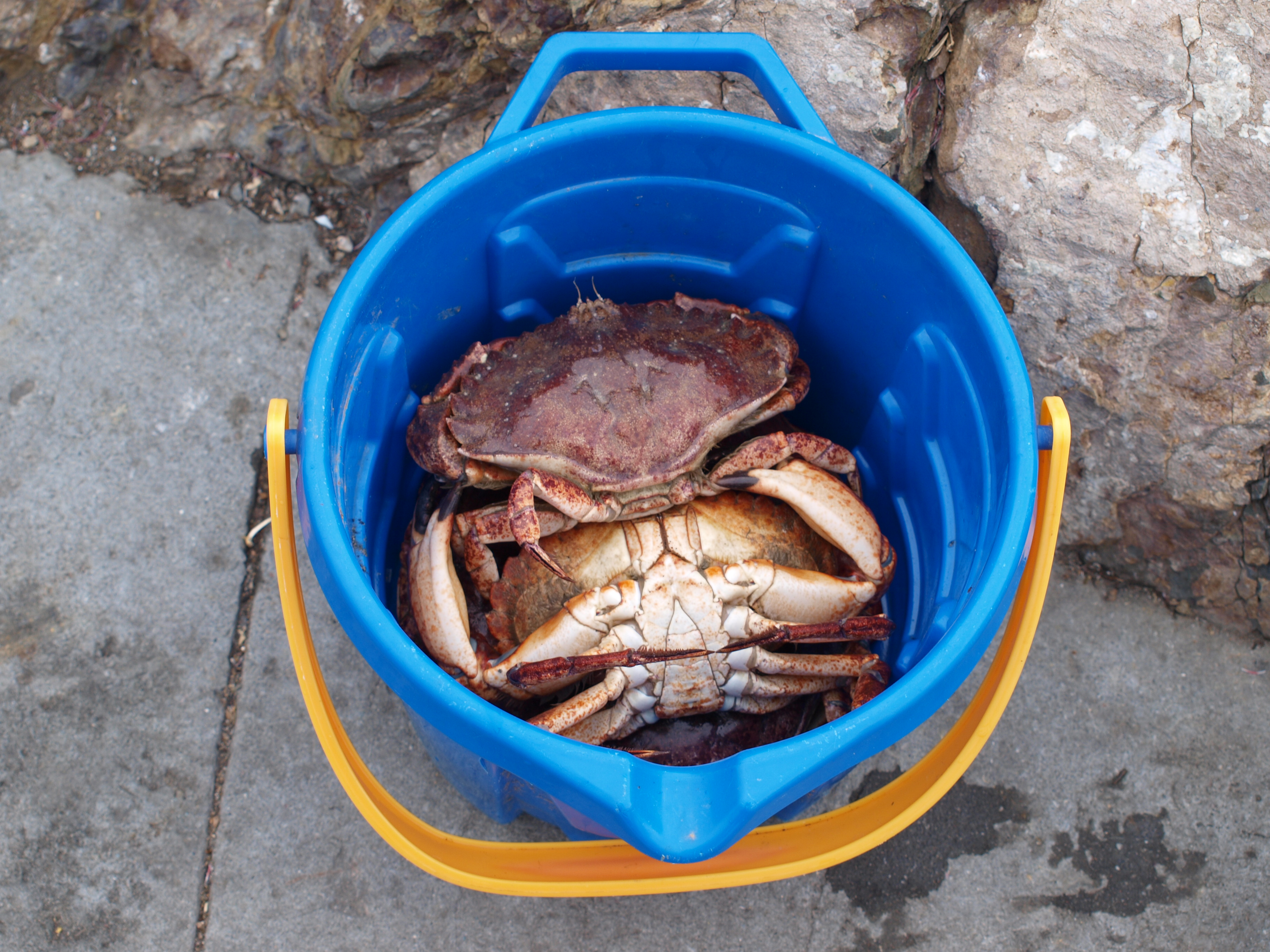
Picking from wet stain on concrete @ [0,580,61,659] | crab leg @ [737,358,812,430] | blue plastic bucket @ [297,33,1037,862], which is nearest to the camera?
blue plastic bucket @ [297,33,1037,862]

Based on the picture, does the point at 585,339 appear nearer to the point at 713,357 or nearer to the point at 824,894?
the point at 713,357

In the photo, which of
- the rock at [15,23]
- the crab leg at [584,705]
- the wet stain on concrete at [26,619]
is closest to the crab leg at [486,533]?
the crab leg at [584,705]

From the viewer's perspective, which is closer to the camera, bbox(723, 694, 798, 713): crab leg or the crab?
the crab

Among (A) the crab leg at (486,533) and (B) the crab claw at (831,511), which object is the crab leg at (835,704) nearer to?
(B) the crab claw at (831,511)

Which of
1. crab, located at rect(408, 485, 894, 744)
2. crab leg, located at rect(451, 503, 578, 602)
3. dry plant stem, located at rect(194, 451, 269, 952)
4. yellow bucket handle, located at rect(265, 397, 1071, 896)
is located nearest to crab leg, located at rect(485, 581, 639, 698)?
crab, located at rect(408, 485, 894, 744)

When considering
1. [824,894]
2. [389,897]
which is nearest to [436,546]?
[389,897]

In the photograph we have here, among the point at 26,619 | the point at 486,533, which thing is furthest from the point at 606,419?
the point at 26,619

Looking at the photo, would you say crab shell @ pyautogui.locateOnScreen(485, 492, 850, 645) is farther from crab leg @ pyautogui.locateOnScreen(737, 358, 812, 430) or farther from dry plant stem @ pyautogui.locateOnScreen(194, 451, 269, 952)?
dry plant stem @ pyautogui.locateOnScreen(194, 451, 269, 952)
